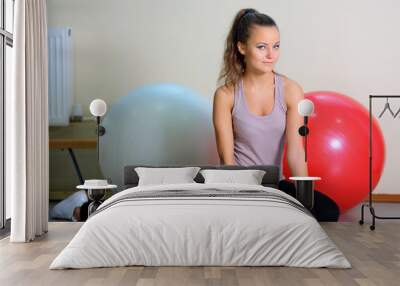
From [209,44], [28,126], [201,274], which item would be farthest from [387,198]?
[28,126]

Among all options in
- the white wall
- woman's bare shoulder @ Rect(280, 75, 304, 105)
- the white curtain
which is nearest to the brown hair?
the white wall

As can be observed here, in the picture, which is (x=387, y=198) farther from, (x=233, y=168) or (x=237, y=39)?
(x=237, y=39)

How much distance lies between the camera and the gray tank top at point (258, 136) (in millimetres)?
6254

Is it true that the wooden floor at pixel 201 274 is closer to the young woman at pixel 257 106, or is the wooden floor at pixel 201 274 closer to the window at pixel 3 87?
the window at pixel 3 87

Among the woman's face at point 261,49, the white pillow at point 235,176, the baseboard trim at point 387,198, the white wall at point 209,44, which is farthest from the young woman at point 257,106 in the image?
the baseboard trim at point 387,198

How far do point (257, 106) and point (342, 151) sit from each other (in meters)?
1.08

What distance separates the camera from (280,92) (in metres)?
6.48

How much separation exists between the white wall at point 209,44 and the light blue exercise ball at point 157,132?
0.87 meters

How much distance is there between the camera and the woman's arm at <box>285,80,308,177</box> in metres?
6.05

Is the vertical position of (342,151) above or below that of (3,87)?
below

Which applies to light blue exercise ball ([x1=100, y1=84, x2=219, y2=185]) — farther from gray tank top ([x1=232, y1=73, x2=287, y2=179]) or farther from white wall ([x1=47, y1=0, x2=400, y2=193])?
white wall ([x1=47, y1=0, x2=400, y2=193])

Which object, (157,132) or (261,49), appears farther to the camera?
(261,49)

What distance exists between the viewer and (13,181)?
4871 mm

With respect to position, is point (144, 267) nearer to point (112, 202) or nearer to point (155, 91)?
point (112, 202)
